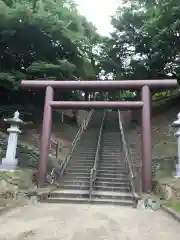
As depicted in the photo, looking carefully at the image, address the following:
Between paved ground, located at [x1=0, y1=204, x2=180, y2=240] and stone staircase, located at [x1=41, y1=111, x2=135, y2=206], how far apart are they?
967mm

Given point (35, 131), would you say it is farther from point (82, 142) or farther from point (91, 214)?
point (91, 214)

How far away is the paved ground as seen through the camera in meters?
4.94

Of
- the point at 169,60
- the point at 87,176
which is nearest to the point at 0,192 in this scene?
the point at 87,176

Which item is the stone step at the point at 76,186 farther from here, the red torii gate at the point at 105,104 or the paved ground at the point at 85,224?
the paved ground at the point at 85,224

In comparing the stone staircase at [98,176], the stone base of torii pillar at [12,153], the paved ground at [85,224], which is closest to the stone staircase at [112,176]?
the stone staircase at [98,176]

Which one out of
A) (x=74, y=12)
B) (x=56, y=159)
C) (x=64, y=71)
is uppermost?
(x=74, y=12)

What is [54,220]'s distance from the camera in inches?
236

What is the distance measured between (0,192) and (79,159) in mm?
5047

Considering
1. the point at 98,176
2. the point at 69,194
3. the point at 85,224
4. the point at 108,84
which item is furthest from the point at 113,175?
the point at 85,224

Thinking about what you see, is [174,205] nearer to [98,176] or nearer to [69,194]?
[69,194]

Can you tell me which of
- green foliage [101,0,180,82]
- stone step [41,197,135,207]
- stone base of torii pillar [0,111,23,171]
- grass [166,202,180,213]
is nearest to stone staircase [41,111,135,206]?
stone step [41,197,135,207]

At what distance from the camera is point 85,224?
18.8ft

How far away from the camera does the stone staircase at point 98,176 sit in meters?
8.58

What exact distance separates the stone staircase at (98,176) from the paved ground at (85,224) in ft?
3.17
